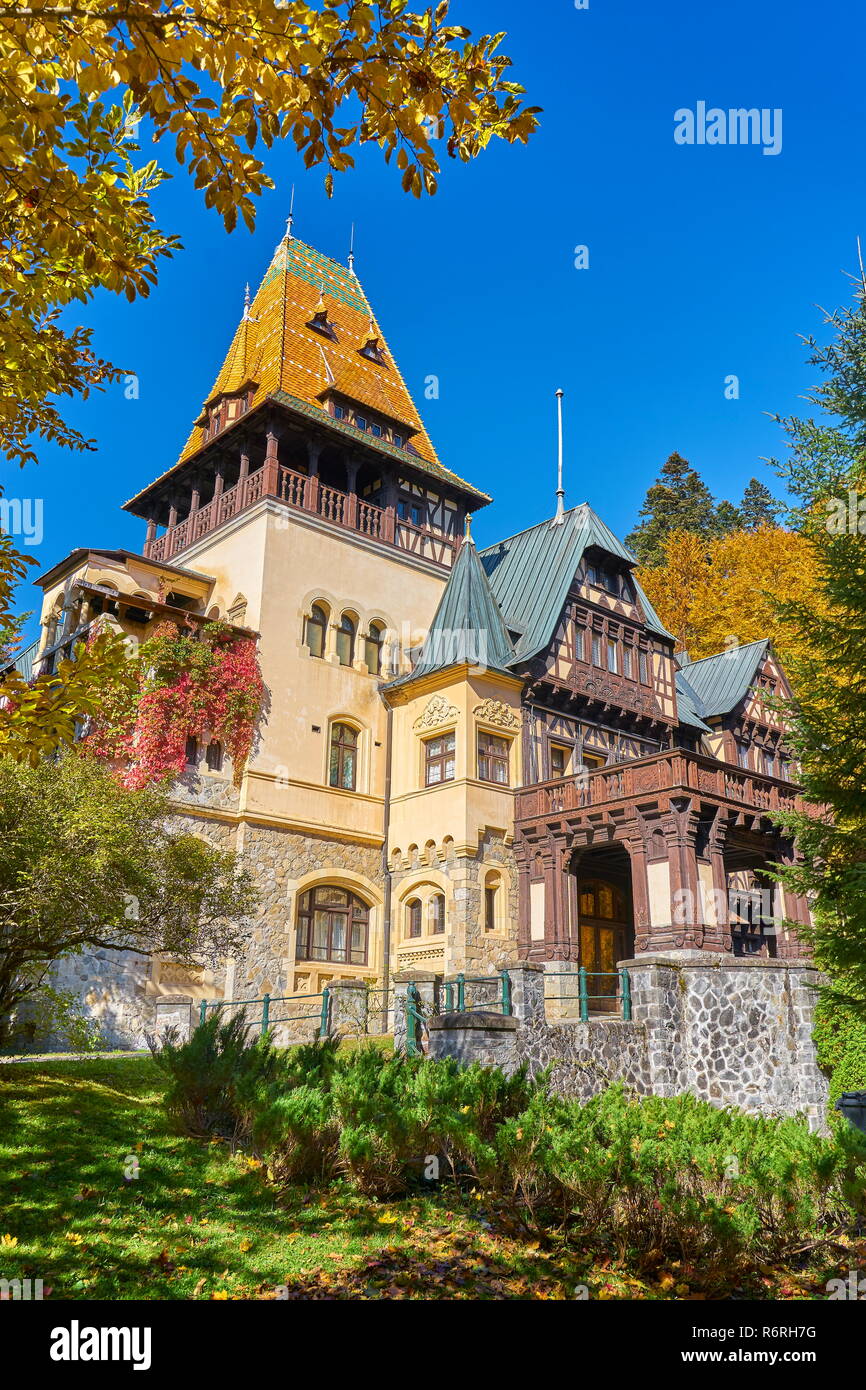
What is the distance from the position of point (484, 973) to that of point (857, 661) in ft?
35.4

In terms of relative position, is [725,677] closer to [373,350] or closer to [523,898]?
[523,898]

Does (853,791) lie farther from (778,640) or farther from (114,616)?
(778,640)

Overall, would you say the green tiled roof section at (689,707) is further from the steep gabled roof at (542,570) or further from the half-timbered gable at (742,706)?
the steep gabled roof at (542,570)

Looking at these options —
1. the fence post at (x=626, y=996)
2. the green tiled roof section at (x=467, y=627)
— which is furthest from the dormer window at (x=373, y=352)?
the fence post at (x=626, y=996)

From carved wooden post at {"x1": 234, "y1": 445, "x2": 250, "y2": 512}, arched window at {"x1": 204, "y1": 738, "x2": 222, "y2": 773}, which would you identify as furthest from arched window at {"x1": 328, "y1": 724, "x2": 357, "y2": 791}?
carved wooden post at {"x1": 234, "y1": 445, "x2": 250, "y2": 512}

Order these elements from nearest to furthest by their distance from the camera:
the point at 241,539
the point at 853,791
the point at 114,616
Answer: the point at 853,791 → the point at 114,616 → the point at 241,539

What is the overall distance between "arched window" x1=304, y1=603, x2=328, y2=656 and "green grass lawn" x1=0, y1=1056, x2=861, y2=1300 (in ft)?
48.8

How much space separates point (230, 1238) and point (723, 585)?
36.4m

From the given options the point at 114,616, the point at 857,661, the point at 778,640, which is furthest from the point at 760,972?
the point at 778,640

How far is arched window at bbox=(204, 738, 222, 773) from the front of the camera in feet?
69.8

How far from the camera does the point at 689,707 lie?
29.7 m

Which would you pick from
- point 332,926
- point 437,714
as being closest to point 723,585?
point 437,714

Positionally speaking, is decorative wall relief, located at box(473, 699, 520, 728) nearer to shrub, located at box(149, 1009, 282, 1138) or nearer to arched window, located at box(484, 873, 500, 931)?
arched window, located at box(484, 873, 500, 931)
